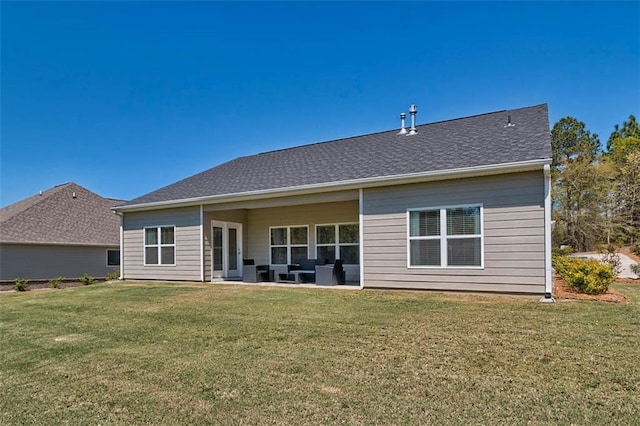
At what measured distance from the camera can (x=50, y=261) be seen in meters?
19.5

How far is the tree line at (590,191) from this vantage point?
23891 millimetres

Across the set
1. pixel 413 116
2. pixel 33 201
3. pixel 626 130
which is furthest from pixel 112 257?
pixel 626 130

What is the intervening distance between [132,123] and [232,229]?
8.85 metres

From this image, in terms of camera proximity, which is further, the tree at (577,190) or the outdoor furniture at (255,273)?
the tree at (577,190)

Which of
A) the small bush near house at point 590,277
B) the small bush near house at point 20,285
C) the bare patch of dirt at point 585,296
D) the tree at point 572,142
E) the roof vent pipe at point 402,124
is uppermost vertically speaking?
the tree at point 572,142

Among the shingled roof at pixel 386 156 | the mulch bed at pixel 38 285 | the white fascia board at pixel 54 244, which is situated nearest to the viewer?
the shingled roof at pixel 386 156

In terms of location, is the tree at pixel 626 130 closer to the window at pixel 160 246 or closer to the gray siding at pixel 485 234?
the gray siding at pixel 485 234

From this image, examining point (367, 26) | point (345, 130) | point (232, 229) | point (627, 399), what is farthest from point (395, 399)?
point (345, 130)

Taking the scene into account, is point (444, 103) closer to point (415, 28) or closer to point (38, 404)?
point (415, 28)

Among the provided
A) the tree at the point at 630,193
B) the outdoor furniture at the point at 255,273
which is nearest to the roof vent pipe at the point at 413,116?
the outdoor furniture at the point at 255,273

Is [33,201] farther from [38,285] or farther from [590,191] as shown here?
[590,191]

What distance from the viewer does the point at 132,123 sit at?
63.0 feet

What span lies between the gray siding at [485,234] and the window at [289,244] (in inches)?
165

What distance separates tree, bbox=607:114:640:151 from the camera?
1180 inches
